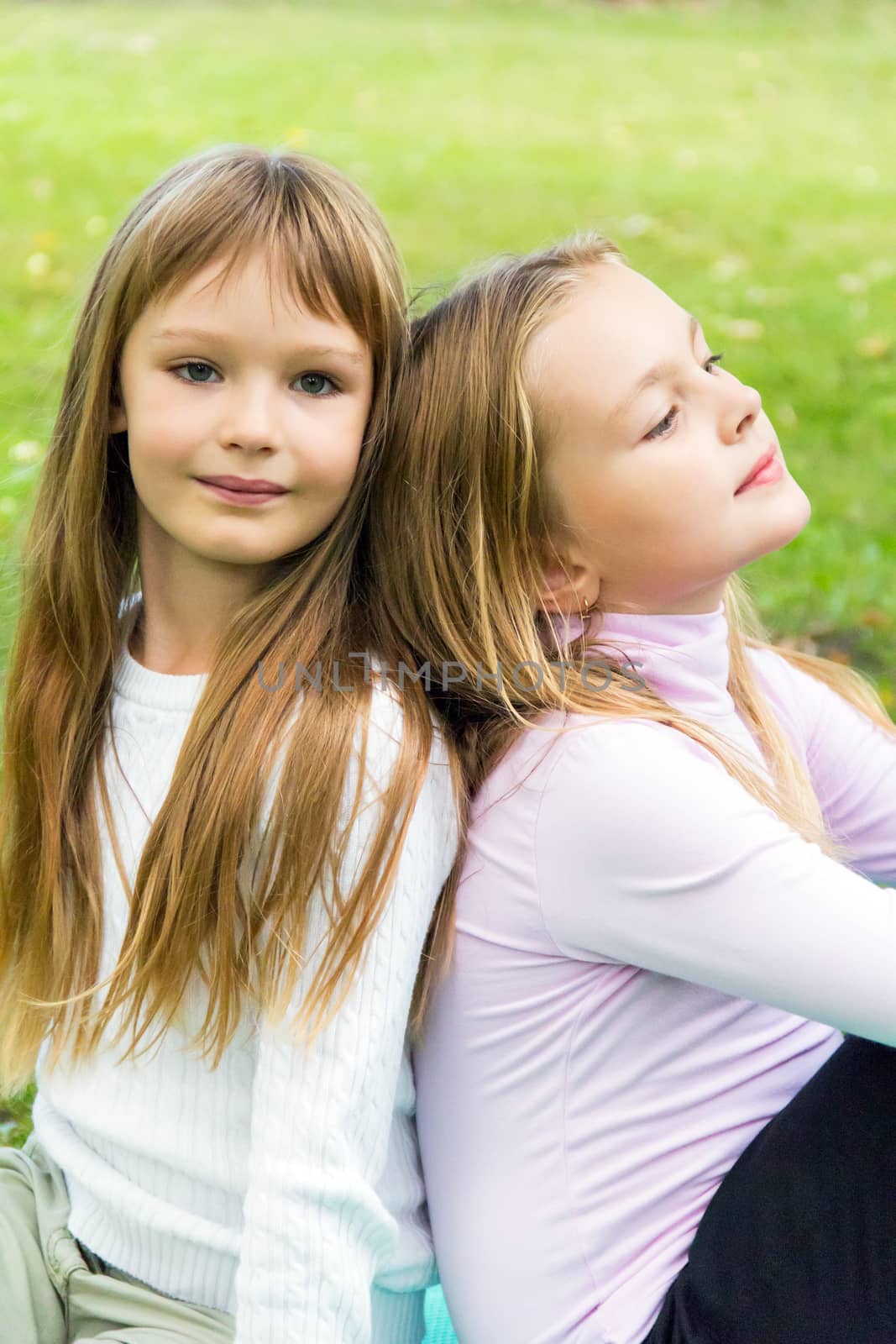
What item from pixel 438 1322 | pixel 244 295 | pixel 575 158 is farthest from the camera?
pixel 575 158

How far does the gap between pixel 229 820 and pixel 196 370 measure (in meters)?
0.50

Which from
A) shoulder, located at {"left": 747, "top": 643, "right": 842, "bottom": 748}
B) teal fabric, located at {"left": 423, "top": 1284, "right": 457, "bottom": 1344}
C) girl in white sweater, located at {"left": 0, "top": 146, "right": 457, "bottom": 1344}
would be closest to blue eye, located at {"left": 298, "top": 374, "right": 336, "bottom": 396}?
girl in white sweater, located at {"left": 0, "top": 146, "right": 457, "bottom": 1344}

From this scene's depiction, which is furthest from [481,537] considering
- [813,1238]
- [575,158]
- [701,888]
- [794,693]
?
[575,158]

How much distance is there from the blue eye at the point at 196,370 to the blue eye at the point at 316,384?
0.10 m

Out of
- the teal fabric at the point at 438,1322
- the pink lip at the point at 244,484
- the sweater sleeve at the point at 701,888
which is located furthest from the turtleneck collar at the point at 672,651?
the teal fabric at the point at 438,1322

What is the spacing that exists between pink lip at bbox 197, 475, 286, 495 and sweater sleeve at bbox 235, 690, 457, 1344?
0.26 metres

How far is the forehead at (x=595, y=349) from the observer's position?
5.84ft

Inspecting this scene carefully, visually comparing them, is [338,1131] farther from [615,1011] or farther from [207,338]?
[207,338]

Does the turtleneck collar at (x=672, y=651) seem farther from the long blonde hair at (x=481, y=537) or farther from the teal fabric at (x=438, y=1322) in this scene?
the teal fabric at (x=438, y=1322)

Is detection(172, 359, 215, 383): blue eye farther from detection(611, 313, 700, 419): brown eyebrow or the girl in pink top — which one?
detection(611, 313, 700, 419): brown eyebrow

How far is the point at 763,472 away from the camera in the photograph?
1.87m

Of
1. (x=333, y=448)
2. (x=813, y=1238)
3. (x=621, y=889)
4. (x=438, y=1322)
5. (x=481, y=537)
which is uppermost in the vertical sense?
(x=333, y=448)

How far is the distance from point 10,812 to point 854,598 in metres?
2.53

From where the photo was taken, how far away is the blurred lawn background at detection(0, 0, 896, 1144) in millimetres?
4461
